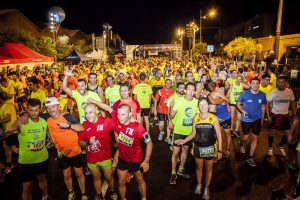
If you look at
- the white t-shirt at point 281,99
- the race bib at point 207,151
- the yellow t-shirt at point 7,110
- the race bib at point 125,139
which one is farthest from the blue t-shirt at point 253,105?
the yellow t-shirt at point 7,110

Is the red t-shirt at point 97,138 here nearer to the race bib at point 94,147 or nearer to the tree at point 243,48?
the race bib at point 94,147

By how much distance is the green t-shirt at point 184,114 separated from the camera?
5594mm

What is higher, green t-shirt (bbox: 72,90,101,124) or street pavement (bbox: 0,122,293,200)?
green t-shirt (bbox: 72,90,101,124)

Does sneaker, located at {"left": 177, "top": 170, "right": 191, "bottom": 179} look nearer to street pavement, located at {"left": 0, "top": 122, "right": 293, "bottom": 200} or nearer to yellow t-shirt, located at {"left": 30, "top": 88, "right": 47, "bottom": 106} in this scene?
street pavement, located at {"left": 0, "top": 122, "right": 293, "bottom": 200}

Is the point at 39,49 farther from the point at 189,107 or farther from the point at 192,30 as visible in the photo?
the point at 189,107

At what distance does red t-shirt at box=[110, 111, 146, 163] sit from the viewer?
4238mm

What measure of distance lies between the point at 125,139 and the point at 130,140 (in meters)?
0.09

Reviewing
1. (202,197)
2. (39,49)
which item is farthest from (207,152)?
(39,49)

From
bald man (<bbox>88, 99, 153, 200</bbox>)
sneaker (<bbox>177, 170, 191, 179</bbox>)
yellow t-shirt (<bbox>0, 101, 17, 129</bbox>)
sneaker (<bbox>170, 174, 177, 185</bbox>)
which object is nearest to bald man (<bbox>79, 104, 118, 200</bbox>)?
bald man (<bbox>88, 99, 153, 200</bbox>)

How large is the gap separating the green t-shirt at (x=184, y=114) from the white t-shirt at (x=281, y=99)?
2.37m

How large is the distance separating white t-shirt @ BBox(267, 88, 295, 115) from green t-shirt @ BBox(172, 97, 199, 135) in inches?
93.4

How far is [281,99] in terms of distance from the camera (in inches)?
259

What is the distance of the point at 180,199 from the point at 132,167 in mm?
1319

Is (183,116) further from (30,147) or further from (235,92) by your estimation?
(235,92)
